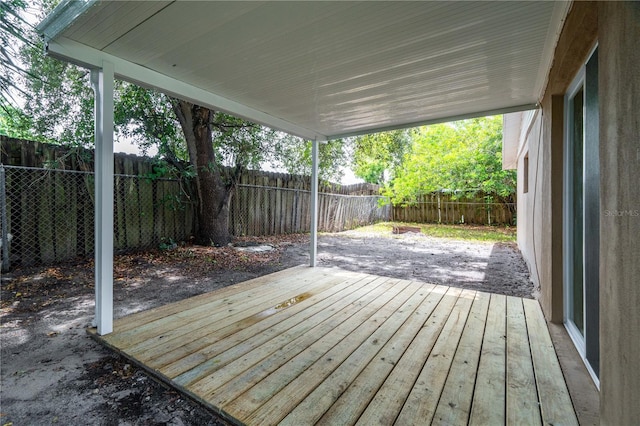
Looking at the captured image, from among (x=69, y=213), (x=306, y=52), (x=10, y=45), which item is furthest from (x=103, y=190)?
(x=69, y=213)

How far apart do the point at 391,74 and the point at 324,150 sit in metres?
5.79

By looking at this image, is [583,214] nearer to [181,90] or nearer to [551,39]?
[551,39]

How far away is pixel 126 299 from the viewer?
3.14m

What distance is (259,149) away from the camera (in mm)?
6691

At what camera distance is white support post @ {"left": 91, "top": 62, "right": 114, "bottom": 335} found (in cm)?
226

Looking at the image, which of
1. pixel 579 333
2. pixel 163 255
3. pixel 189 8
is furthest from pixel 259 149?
pixel 579 333

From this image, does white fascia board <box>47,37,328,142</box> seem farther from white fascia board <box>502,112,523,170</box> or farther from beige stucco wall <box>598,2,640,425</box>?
white fascia board <box>502,112,523,170</box>

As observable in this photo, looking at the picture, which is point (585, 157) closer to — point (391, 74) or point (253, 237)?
point (391, 74)

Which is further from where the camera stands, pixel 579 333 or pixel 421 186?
pixel 421 186

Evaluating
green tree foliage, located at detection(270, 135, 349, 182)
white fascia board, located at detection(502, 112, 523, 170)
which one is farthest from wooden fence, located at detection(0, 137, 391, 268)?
white fascia board, located at detection(502, 112, 523, 170)

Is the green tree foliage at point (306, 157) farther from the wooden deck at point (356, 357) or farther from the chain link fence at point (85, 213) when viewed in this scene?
the wooden deck at point (356, 357)

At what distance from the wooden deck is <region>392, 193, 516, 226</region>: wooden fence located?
9.52 m

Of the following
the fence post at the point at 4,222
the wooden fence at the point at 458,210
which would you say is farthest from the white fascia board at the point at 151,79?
the wooden fence at the point at 458,210

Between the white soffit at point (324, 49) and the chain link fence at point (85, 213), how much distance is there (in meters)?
2.79
